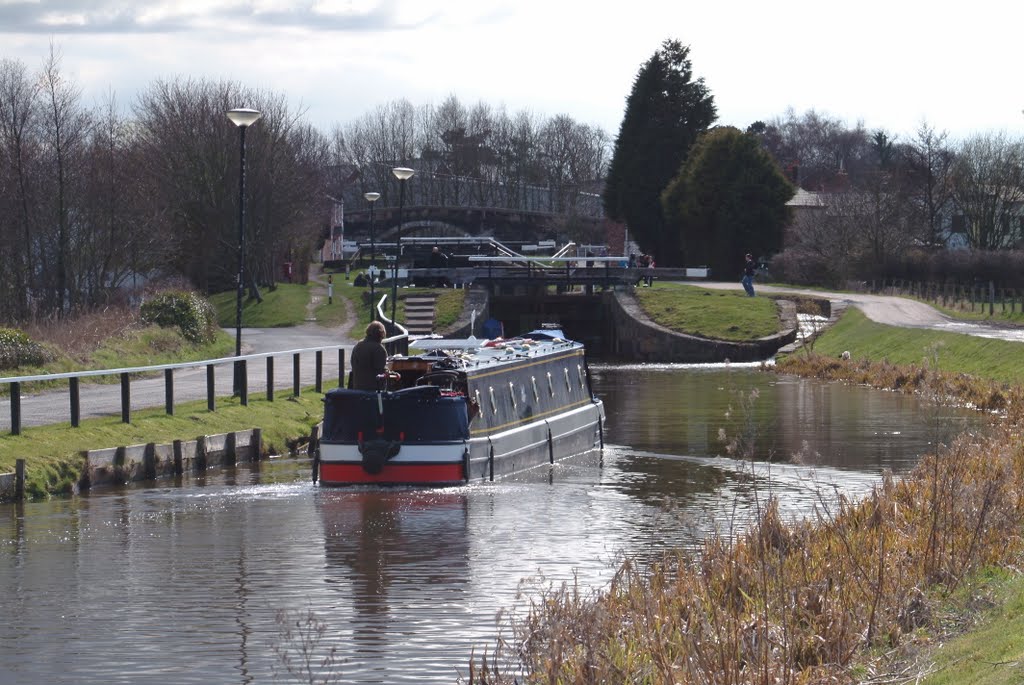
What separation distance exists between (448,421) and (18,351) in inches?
420

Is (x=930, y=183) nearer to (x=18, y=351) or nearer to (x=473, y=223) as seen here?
(x=473, y=223)

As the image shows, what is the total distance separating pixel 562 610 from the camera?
30.1ft

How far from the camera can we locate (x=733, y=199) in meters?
66.8

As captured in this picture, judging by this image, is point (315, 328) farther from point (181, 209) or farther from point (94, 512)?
point (94, 512)

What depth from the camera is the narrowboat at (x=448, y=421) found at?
1809 centimetres

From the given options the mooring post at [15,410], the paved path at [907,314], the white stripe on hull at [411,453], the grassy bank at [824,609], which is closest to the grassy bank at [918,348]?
the paved path at [907,314]

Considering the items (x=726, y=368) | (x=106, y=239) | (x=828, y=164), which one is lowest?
(x=726, y=368)

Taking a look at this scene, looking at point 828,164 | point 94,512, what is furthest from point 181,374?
point 828,164

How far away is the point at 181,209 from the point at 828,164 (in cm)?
8562

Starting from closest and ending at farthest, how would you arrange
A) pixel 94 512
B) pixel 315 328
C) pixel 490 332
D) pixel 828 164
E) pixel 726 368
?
pixel 94 512 < pixel 490 332 < pixel 726 368 < pixel 315 328 < pixel 828 164

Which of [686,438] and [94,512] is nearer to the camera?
[94,512]

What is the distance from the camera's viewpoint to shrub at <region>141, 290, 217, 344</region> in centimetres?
3369

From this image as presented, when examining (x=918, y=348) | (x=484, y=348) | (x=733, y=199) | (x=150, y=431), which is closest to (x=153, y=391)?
(x=150, y=431)

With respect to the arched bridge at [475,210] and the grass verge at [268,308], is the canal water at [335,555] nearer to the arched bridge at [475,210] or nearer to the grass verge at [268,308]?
the grass verge at [268,308]
